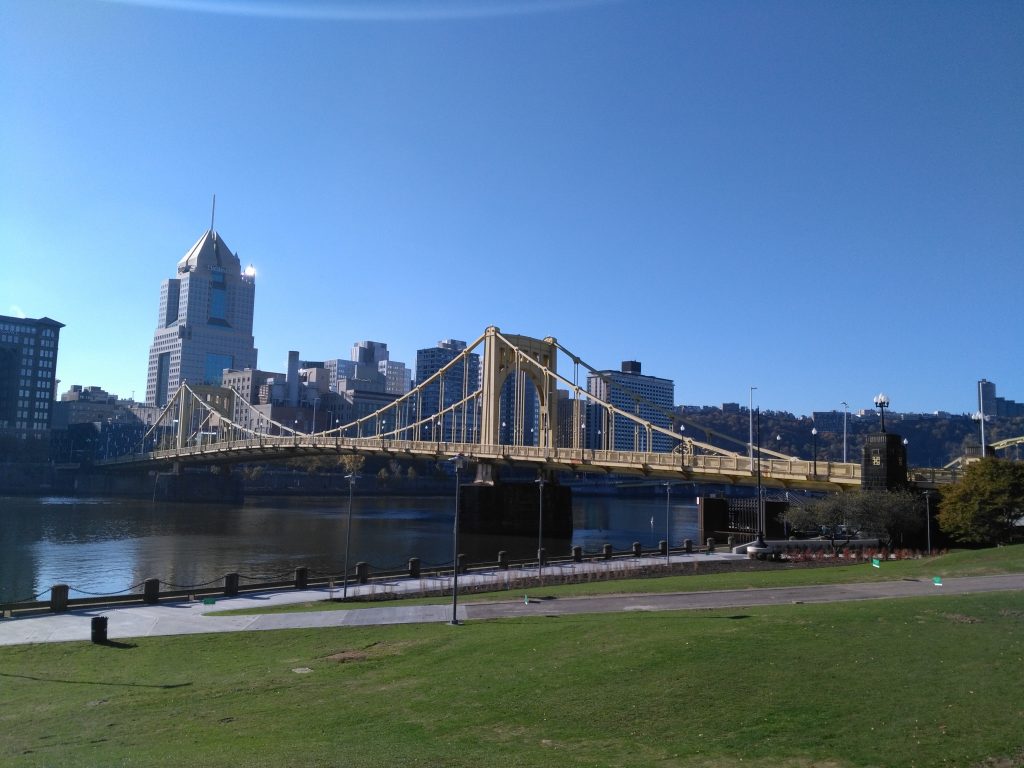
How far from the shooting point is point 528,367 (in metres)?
85.0

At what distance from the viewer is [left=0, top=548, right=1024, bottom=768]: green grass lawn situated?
10.5 metres

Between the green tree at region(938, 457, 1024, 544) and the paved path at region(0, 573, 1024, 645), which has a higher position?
the green tree at region(938, 457, 1024, 544)

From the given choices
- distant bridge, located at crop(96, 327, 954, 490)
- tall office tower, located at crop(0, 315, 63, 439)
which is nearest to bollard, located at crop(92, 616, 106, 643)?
distant bridge, located at crop(96, 327, 954, 490)

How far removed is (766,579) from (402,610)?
12992 mm

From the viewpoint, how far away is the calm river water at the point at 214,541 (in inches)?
1768

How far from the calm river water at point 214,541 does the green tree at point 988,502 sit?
26011 millimetres

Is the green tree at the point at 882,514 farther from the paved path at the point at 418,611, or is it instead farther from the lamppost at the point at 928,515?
the paved path at the point at 418,611

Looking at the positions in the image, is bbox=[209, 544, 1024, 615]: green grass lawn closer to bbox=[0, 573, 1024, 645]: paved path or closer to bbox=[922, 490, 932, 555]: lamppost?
bbox=[0, 573, 1024, 645]: paved path

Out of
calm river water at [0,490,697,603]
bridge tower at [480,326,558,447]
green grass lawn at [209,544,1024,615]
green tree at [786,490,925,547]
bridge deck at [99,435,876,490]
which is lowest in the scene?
calm river water at [0,490,697,603]

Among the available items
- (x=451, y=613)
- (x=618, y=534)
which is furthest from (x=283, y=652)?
(x=618, y=534)

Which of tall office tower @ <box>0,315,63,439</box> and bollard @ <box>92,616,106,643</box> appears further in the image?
tall office tower @ <box>0,315,63,439</box>

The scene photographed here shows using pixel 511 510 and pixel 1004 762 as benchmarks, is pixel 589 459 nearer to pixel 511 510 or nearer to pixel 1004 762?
pixel 511 510

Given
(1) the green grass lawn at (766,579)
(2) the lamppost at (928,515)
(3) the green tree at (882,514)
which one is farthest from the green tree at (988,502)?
(1) the green grass lawn at (766,579)

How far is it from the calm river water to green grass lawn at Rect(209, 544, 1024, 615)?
11.7m
